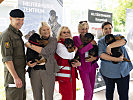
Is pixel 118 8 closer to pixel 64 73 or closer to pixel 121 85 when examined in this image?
pixel 121 85

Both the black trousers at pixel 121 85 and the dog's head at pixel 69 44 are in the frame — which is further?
the black trousers at pixel 121 85

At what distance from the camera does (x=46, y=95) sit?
2230 mm

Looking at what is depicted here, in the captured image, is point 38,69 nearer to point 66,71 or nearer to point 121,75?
point 66,71

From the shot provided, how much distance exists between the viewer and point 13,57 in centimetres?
193

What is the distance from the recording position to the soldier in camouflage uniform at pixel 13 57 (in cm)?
183

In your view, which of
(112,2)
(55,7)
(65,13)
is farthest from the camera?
(112,2)

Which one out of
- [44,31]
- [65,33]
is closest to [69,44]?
[65,33]

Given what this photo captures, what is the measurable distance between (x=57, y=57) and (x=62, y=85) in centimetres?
44

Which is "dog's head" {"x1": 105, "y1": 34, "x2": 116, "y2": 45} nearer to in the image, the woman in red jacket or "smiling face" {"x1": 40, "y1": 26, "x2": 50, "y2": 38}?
the woman in red jacket

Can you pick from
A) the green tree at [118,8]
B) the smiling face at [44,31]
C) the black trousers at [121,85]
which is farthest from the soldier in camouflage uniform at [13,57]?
the green tree at [118,8]

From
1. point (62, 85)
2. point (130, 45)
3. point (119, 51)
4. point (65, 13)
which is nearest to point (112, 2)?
point (130, 45)

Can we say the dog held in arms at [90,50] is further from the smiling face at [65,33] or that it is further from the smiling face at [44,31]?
the smiling face at [44,31]

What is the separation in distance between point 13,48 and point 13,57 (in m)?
0.11

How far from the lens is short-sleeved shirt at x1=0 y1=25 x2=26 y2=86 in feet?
Result: 5.99
